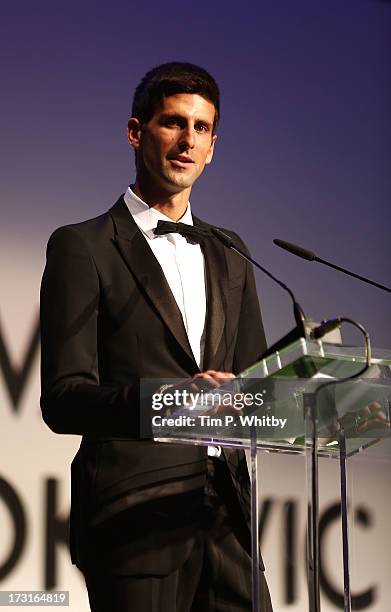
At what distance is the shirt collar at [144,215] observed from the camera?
8.41 ft

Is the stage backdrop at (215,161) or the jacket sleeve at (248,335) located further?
the stage backdrop at (215,161)

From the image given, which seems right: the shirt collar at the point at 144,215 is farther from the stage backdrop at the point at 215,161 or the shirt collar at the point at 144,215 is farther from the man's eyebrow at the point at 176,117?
the stage backdrop at the point at 215,161

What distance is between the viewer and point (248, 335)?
101 inches

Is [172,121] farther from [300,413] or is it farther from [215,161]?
[215,161]

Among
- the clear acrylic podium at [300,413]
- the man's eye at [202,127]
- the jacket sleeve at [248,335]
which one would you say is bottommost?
the clear acrylic podium at [300,413]

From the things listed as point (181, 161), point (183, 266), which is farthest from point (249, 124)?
point (183, 266)

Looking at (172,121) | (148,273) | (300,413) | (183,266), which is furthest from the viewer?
(172,121)

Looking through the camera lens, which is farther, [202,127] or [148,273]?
[202,127]

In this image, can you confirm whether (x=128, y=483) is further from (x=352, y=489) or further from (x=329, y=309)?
(x=329, y=309)

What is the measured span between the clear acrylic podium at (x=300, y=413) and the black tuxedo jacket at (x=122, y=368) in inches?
5.7

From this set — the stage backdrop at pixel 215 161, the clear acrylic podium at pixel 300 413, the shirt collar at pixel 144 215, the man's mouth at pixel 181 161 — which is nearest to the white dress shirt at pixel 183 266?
the shirt collar at pixel 144 215

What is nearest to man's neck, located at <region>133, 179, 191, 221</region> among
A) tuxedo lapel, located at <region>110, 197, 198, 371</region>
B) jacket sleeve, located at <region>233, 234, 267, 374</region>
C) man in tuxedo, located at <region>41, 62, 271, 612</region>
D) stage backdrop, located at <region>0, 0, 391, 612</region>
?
man in tuxedo, located at <region>41, 62, 271, 612</region>

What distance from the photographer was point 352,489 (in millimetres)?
2039

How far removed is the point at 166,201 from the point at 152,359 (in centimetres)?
49
